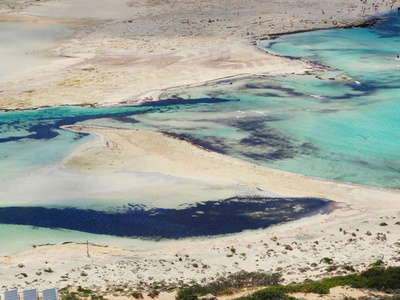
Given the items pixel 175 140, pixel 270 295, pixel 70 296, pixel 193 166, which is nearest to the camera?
pixel 270 295

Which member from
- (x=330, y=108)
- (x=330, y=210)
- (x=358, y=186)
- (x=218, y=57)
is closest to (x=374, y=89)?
(x=330, y=108)

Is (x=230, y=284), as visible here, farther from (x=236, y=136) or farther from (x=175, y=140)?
(x=236, y=136)

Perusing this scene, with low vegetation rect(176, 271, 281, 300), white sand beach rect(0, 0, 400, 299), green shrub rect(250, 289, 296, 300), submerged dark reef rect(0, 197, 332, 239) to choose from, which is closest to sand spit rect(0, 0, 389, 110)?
white sand beach rect(0, 0, 400, 299)

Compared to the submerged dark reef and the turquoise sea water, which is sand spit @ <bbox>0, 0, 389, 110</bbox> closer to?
the turquoise sea water

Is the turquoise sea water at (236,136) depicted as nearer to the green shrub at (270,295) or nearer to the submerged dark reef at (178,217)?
the submerged dark reef at (178,217)

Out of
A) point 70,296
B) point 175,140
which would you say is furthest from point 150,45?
point 70,296

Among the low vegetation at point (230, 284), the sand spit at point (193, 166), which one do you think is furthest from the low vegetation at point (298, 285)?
the sand spit at point (193, 166)
